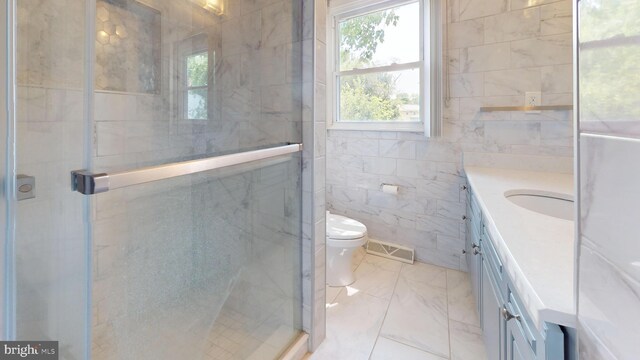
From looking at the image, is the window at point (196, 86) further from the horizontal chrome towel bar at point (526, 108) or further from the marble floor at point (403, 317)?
the horizontal chrome towel bar at point (526, 108)

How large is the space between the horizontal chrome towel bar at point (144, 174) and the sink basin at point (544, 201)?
132 centimetres

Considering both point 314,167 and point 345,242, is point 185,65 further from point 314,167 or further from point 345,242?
point 345,242

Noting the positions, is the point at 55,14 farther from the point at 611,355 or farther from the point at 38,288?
Result: the point at 611,355

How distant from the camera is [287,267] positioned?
1.47 meters

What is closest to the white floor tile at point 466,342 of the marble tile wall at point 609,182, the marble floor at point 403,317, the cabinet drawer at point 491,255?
the marble floor at point 403,317

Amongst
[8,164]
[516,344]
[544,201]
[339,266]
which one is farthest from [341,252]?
[8,164]

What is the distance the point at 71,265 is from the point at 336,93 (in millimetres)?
2426

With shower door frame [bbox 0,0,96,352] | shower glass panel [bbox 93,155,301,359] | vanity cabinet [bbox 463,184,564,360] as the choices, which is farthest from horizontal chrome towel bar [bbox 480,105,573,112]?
shower door frame [bbox 0,0,96,352]

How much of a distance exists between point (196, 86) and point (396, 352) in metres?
1.55

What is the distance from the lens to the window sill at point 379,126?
93.0 inches

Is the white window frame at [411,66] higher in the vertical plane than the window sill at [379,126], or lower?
higher

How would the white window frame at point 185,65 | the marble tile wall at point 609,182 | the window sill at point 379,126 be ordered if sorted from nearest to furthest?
the marble tile wall at point 609,182 < the white window frame at point 185,65 < the window sill at point 379,126

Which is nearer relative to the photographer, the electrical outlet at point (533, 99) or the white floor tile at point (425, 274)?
the electrical outlet at point (533, 99)

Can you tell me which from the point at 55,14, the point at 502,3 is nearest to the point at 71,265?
the point at 55,14
